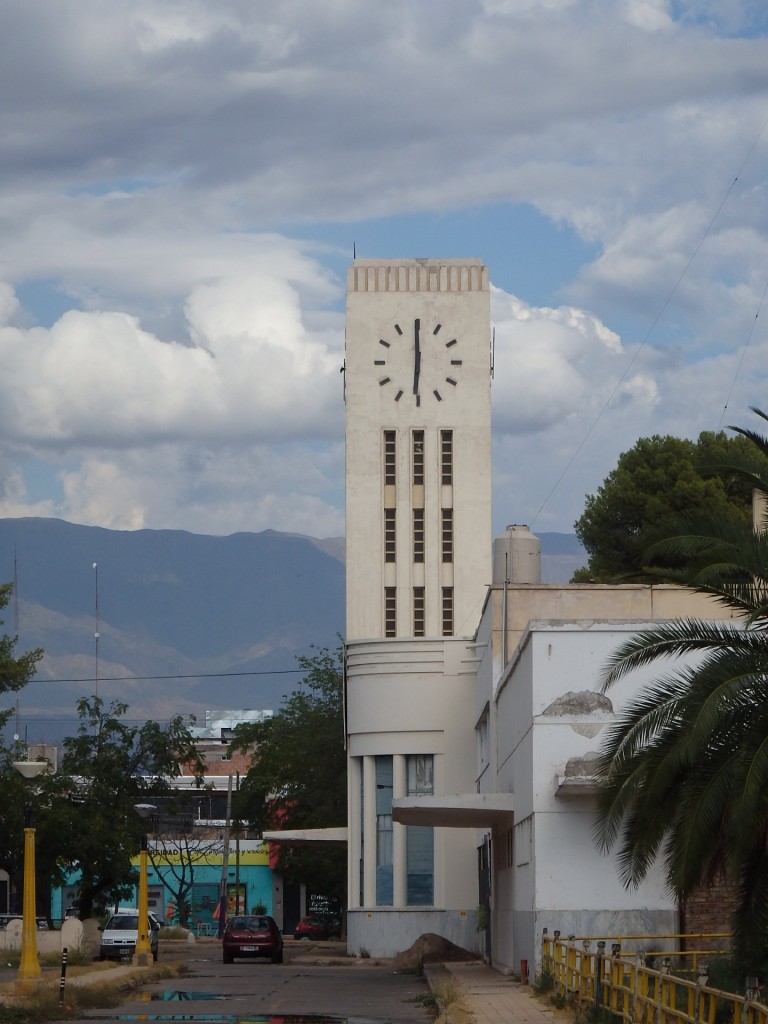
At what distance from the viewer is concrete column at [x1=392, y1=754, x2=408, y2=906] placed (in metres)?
45.7

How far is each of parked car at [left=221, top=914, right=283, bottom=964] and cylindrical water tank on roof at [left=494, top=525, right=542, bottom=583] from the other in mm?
11872

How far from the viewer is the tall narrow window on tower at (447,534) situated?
192ft

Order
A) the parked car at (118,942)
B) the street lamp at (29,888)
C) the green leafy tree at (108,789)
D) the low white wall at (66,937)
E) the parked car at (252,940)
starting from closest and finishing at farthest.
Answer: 1. the street lamp at (29,888)
2. the low white wall at (66,937)
3. the parked car at (118,942)
4. the parked car at (252,940)
5. the green leafy tree at (108,789)

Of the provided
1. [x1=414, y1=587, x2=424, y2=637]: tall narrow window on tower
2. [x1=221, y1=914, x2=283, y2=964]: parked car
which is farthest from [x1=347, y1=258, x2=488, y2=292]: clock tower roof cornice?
[x1=221, y1=914, x2=283, y2=964]: parked car

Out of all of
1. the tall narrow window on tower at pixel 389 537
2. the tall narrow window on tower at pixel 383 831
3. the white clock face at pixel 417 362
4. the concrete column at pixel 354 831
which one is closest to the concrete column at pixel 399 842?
the tall narrow window on tower at pixel 383 831

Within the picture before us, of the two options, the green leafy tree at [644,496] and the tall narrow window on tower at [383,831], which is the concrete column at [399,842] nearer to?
the tall narrow window on tower at [383,831]

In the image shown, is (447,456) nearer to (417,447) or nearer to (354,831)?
(417,447)

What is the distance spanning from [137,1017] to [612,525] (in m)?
39.0

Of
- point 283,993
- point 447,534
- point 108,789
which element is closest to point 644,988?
point 283,993

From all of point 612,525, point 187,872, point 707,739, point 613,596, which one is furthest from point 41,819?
point 187,872

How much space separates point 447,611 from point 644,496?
8.17 meters

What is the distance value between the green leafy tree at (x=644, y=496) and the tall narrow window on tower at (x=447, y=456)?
18.8 ft

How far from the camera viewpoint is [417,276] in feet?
193

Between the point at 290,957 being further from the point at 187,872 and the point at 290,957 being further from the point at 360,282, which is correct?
the point at 187,872
